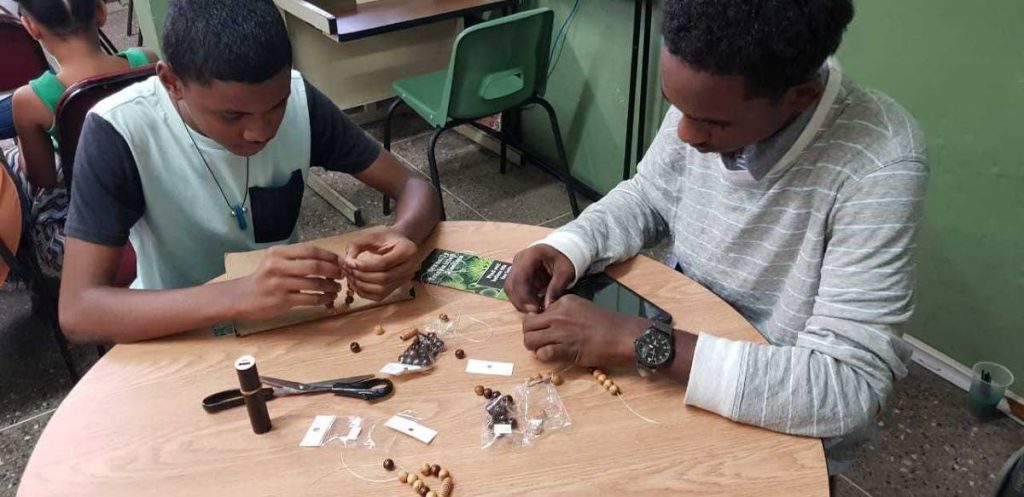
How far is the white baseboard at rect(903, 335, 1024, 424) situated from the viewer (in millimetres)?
2275

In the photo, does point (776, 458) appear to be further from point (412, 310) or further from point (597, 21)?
point (597, 21)

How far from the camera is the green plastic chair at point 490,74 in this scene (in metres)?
2.70

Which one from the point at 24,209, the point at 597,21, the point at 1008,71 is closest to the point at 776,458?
the point at 1008,71

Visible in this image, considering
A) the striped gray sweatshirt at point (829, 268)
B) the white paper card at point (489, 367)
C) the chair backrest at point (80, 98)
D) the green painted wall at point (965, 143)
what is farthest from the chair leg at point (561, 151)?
the white paper card at point (489, 367)

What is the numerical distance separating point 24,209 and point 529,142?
7.53 feet

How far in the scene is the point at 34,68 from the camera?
2922 mm

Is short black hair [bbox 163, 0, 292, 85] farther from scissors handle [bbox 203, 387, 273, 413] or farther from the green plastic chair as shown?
the green plastic chair

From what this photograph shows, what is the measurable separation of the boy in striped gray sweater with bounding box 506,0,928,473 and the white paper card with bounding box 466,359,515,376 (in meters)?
0.05


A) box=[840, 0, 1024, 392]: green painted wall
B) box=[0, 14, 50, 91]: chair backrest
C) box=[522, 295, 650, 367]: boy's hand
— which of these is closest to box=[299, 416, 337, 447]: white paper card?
box=[522, 295, 650, 367]: boy's hand

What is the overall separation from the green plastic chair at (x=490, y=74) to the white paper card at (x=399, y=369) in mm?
1516

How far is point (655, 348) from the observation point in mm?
1096

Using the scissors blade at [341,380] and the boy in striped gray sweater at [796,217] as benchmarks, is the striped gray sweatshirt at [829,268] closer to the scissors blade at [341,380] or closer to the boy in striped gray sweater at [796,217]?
the boy in striped gray sweater at [796,217]

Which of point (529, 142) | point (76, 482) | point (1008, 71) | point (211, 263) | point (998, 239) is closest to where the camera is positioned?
point (76, 482)

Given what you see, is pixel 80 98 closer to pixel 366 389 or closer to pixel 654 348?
pixel 366 389
